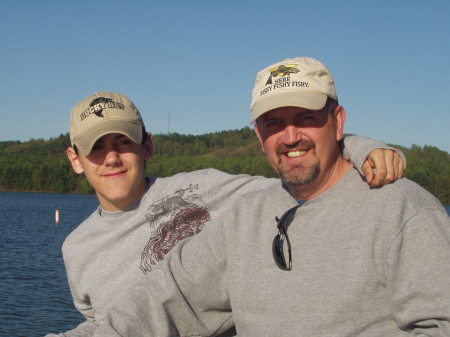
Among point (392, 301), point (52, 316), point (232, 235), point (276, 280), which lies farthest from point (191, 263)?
point (52, 316)

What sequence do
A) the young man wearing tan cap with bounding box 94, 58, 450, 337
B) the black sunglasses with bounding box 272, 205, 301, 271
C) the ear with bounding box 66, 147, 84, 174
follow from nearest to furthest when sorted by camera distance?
1. the young man wearing tan cap with bounding box 94, 58, 450, 337
2. the black sunglasses with bounding box 272, 205, 301, 271
3. the ear with bounding box 66, 147, 84, 174

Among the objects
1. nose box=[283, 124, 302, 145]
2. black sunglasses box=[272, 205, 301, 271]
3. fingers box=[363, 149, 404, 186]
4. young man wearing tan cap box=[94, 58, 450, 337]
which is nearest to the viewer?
young man wearing tan cap box=[94, 58, 450, 337]

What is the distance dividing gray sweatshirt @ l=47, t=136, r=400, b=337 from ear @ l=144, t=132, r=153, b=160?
18 cm

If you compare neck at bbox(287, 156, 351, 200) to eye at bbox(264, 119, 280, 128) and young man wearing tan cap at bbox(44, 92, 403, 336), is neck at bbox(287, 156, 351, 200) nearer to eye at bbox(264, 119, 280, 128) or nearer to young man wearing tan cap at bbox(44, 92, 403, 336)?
eye at bbox(264, 119, 280, 128)

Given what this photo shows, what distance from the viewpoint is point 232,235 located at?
8.92 feet

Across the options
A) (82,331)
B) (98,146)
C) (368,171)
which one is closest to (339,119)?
(368,171)

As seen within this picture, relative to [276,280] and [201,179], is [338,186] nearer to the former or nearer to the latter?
[276,280]

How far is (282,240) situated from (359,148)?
21.4 inches

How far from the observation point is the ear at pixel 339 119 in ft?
8.75

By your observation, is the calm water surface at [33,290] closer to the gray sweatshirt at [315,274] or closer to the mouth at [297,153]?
the gray sweatshirt at [315,274]

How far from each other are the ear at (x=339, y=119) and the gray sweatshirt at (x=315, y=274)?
24cm

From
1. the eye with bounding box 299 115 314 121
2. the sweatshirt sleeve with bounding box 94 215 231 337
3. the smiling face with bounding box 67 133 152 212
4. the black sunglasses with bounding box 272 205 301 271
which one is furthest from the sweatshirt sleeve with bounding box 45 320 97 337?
the eye with bounding box 299 115 314 121

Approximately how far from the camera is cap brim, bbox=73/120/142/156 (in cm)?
333

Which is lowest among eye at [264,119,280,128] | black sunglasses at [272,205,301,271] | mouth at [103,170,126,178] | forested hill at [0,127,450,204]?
black sunglasses at [272,205,301,271]
